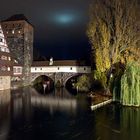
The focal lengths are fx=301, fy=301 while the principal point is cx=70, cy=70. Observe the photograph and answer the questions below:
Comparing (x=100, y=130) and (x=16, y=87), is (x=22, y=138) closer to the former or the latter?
(x=100, y=130)

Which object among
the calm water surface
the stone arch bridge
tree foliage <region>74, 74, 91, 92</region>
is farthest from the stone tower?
the calm water surface

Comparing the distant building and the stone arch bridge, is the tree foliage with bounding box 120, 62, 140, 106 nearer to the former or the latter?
the distant building

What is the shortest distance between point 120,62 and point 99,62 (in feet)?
8.19

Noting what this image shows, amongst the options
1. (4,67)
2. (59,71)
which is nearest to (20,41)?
(59,71)

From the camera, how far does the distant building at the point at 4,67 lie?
4656 centimetres

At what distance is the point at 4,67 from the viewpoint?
47625 mm

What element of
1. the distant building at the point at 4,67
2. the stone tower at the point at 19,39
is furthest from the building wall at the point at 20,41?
the distant building at the point at 4,67

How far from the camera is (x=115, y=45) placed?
34.8 m

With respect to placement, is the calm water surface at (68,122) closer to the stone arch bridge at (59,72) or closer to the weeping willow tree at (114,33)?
the weeping willow tree at (114,33)

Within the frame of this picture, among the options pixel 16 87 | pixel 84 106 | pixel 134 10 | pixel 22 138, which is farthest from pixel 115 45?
pixel 16 87

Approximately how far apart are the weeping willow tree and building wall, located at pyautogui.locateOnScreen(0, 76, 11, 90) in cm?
1742

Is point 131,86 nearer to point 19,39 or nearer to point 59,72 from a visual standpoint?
point 59,72

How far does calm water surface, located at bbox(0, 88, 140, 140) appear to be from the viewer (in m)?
18.3

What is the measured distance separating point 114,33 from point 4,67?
2018 centimetres
